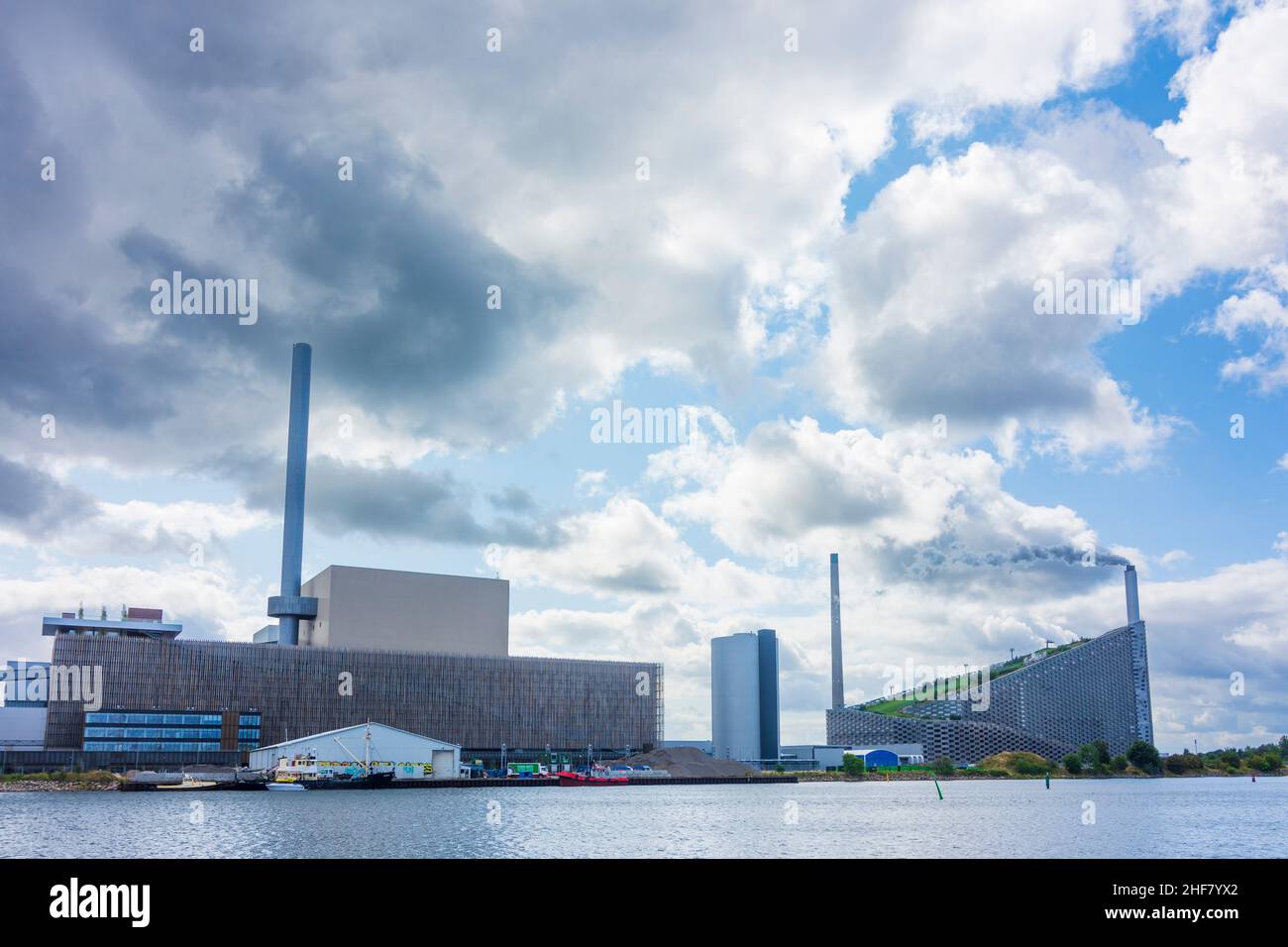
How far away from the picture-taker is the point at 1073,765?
186625 mm

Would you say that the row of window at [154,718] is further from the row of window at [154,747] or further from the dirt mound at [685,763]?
the dirt mound at [685,763]

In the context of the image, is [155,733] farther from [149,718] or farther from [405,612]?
[405,612]

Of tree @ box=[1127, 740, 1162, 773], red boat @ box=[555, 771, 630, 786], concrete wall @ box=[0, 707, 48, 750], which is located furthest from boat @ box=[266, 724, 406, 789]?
tree @ box=[1127, 740, 1162, 773]

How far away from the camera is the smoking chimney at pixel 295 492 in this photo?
130875 mm

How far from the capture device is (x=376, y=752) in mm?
121812

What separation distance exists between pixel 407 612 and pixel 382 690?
12.5 metres

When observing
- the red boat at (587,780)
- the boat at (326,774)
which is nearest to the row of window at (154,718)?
the boat at (326,774)

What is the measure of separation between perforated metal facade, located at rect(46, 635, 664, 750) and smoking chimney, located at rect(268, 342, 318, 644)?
345 inches

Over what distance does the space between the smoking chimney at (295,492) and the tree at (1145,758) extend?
14390 centimetres

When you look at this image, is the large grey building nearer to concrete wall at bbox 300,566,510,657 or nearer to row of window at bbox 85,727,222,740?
concrete wall at bbox 300,566,510,657

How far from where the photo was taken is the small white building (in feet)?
389
